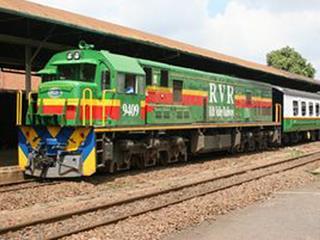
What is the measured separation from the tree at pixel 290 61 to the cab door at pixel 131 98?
212 feet

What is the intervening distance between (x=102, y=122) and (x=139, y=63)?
2.69 metres

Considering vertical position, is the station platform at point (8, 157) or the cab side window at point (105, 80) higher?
the cab side window at point (105, 80)

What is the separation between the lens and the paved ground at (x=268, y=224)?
322 inches

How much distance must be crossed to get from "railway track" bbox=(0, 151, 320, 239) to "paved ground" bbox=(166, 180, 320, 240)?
1.45 metres

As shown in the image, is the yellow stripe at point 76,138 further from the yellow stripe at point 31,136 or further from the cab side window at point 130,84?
the cab side window at point 130,84

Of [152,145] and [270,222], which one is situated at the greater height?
[152,145]

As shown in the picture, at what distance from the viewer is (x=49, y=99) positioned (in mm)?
13945

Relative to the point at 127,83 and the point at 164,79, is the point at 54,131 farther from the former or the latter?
the point at 164,79

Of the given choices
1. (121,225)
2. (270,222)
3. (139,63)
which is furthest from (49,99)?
(270,222)

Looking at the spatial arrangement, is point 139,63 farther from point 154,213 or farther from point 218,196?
point 154,213

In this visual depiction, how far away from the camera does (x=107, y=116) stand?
14.0m

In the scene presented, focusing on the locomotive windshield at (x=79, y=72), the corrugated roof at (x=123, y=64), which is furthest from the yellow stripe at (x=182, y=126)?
the corrugated roof at (x=123, y=64)

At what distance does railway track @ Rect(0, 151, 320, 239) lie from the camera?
8.55 m

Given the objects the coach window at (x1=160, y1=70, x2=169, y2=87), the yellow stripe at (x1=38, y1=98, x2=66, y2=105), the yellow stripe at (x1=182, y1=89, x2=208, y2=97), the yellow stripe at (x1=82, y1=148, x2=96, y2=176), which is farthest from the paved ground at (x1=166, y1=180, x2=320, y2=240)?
the yellow stripe at (x1=182, y1=89, x2=208, y2=97)
